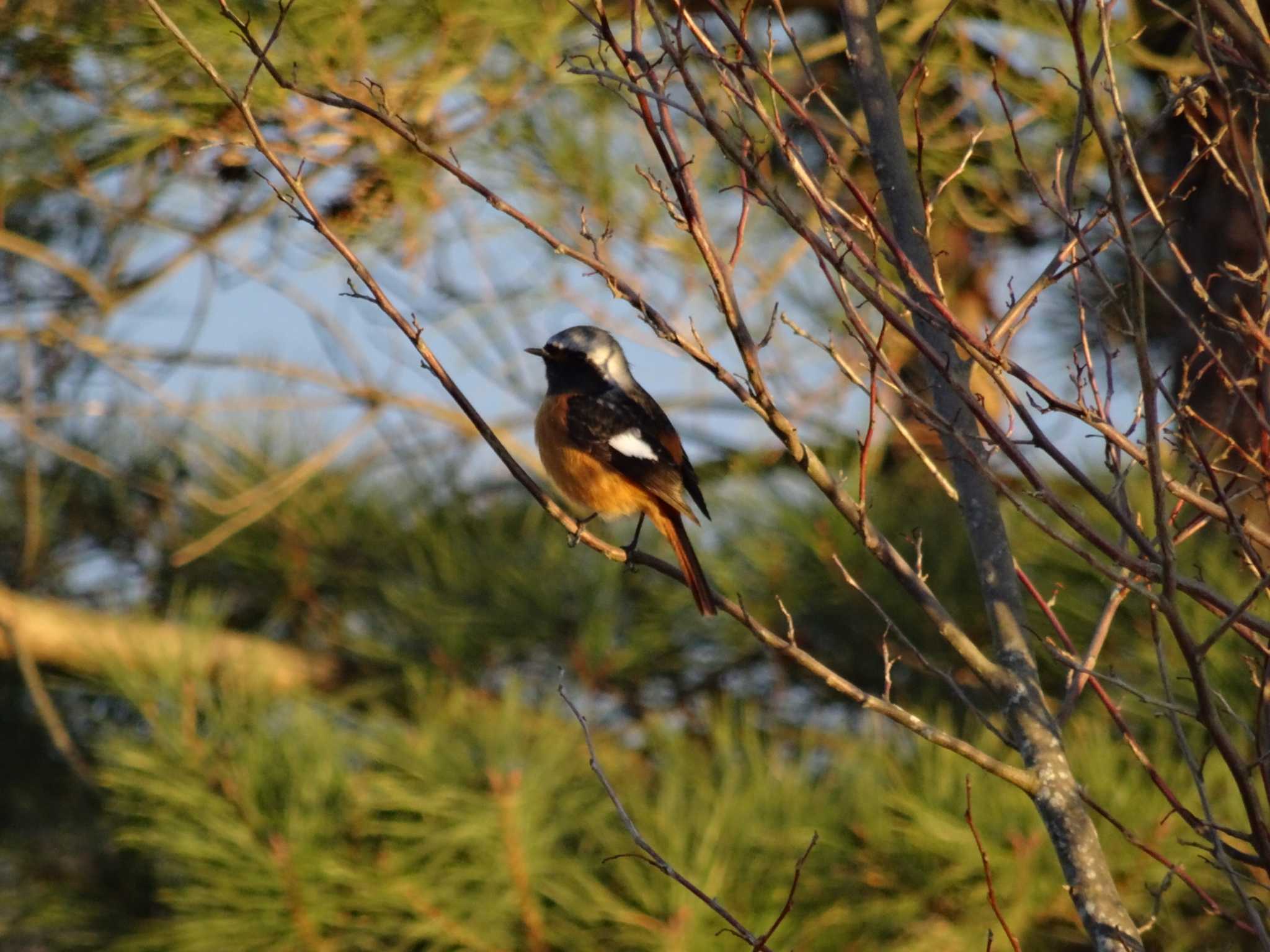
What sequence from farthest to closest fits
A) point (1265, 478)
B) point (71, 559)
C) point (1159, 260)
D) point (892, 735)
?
point (71, 559) → point (1159, 260) → point (892, 735) → point (1265, 478)

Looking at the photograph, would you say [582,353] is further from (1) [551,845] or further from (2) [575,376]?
(1) [551,845]

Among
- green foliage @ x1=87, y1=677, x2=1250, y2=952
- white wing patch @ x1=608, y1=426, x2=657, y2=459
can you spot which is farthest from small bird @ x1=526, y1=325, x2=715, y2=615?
green foliage @ x1=87, y1=677, x2=1250, y2=952

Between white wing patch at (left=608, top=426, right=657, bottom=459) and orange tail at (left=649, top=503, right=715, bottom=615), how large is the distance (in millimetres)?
121

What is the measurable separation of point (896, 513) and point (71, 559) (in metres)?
3.13

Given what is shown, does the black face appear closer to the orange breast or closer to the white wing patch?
the orange breast

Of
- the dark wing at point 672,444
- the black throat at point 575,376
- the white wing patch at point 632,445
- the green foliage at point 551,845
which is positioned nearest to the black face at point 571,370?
the black throat at point 575,376

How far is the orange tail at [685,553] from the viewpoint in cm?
254

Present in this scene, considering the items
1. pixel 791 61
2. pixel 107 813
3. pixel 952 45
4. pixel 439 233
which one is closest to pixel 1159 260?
pixel 952 45

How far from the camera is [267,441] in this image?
515 centimetres

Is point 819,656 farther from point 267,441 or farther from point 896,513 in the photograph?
point 267,441

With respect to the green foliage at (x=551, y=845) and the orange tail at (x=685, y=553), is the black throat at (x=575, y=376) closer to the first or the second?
the orange tail at (x=685, y=553)

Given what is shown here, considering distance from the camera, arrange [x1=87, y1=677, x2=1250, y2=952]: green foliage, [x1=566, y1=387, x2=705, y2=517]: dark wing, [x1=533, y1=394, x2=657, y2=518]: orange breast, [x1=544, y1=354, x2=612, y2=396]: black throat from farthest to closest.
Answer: [x1=544, y1=354, x2=612, y2=396]: black throat
[x1=87, y1=677, x2=1250, y2=952]: green foliage
[x1=533, y1=394, x2=657, y2=518]: orange breast
[x1=566, y1=387, x2=705, y2=517]: dark wing

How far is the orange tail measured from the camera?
2541mm

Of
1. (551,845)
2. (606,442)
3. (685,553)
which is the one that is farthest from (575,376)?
(551,845)
